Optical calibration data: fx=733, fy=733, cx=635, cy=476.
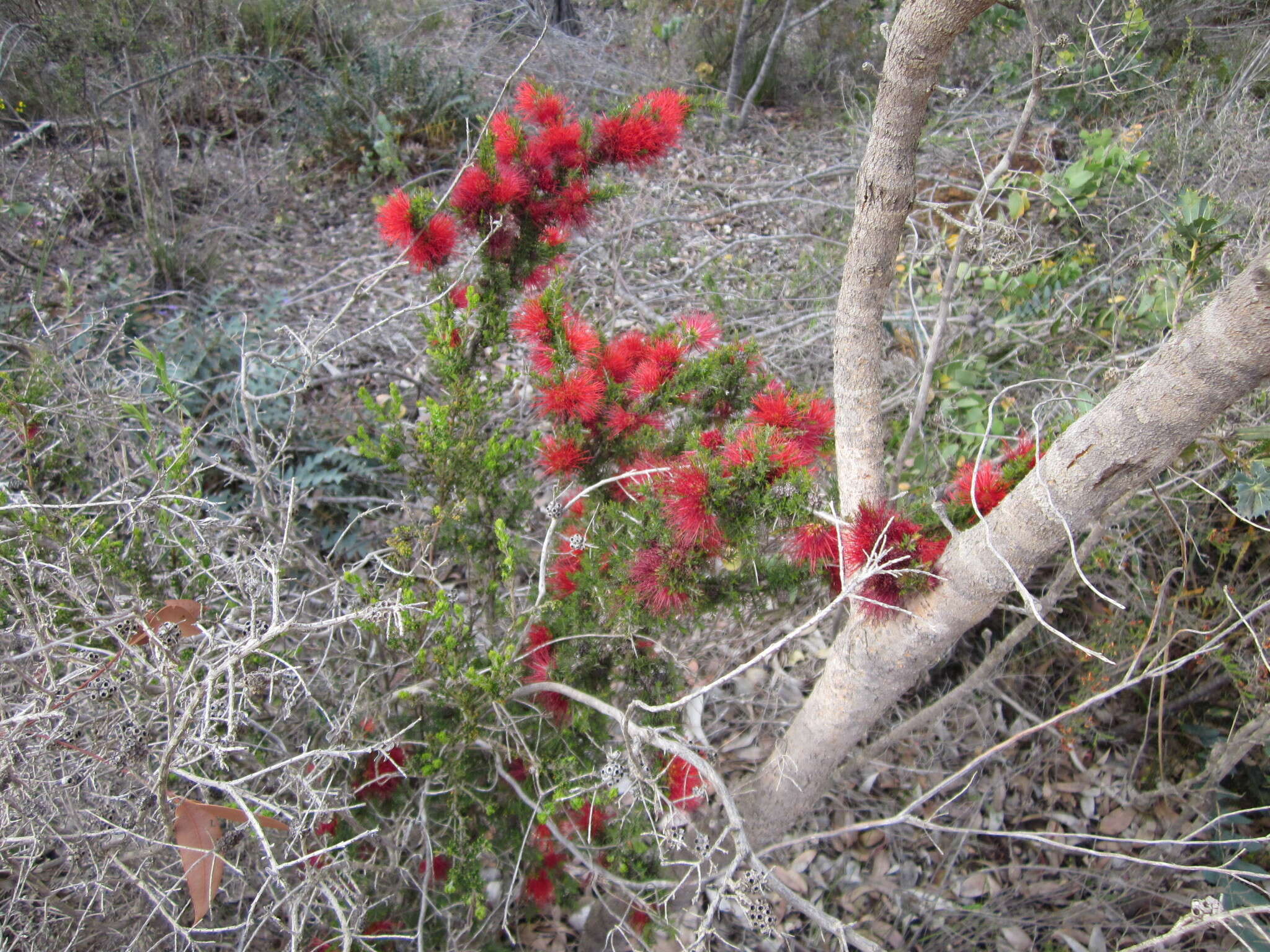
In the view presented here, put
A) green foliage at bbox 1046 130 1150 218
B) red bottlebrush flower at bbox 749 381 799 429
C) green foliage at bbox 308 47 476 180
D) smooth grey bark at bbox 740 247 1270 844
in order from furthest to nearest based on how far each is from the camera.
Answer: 1. green foliage at bbox 308 47 476 180
2. green foliage at bbox 1046 130 1150 218
3. red bottlebrush flower at bbox 749 381 799 429
4. smooth grey bark at bbox 740 247 1270 844

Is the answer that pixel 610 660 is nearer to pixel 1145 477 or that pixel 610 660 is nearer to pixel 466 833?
pixel 466 833

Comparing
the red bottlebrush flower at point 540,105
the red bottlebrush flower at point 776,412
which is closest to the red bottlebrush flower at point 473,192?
the red bottlebrush flower at point 540,105

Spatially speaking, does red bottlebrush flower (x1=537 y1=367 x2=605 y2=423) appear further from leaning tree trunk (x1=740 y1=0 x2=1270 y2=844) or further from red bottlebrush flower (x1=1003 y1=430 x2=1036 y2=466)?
red bottlebrush flower (x1=1003 y1=430 x2=1036 y2=466)

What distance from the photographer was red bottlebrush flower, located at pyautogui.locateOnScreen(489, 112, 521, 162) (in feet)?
6.32

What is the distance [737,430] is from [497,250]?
0.87 m

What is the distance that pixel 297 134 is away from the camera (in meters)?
4.93

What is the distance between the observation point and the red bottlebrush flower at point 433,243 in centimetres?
187

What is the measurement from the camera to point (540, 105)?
203cm

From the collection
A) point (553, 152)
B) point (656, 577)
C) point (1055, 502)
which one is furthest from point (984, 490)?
point (553, 152)

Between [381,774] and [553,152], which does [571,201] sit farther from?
[381,774]

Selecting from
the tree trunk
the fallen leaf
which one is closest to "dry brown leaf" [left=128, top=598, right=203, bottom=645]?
the fallen leaf

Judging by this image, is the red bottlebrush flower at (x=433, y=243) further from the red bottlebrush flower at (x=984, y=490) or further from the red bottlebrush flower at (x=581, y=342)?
the red bottlebrush flower at (x=984, y=490)

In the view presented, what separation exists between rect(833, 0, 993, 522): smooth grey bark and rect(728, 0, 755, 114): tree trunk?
499 cm

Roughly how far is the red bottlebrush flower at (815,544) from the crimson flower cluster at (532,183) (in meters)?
1.06
